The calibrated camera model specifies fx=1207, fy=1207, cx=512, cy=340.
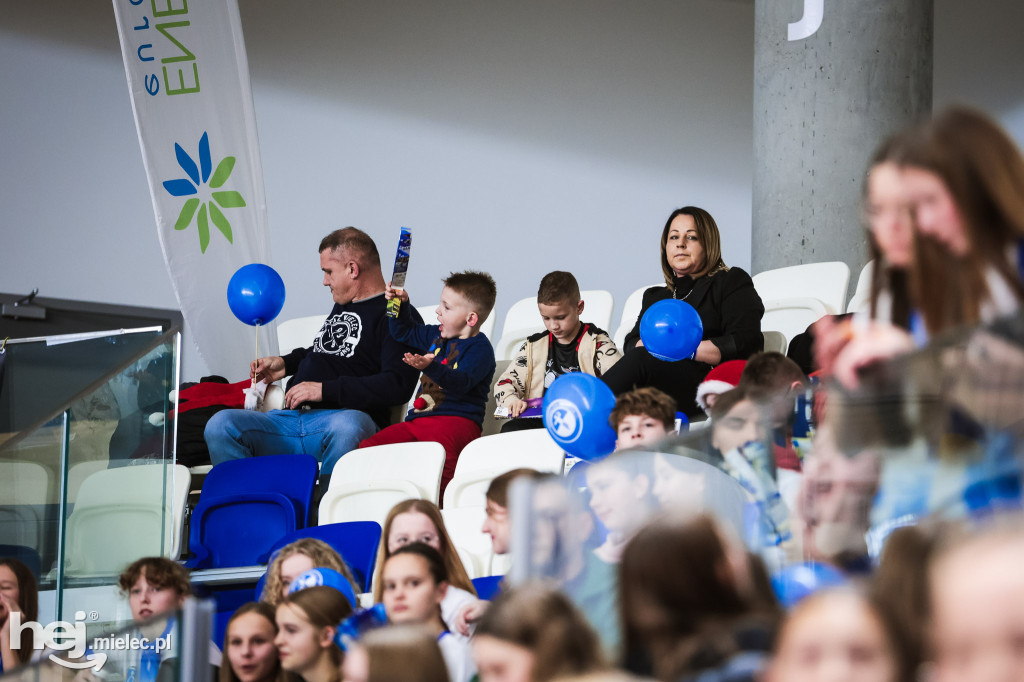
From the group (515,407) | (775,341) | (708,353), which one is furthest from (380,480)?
(775,341)

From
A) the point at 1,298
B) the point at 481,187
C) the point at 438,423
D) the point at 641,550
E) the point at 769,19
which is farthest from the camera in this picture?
the point at 481,187

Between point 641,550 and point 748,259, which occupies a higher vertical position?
point 748,259

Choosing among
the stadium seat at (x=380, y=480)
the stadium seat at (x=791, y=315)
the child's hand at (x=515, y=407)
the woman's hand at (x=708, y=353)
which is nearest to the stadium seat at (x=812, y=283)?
the stadium seat at (x=791, y=315)

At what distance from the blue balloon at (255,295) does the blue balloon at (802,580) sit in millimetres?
3641

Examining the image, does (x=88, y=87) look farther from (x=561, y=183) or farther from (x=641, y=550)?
(x=641, y=550)

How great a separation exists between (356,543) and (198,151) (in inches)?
103

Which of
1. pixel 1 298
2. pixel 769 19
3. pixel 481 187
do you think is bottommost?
pixel 1 298

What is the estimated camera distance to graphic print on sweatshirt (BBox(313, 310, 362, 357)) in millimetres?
4715

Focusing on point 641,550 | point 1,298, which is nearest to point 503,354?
point 1,298

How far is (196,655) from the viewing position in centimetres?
166

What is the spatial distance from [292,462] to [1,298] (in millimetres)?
3293

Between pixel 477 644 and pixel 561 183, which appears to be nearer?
pixel 477 644

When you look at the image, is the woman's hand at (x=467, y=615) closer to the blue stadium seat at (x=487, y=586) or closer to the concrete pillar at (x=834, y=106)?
the blue stadium seat at (x=487, y=586)

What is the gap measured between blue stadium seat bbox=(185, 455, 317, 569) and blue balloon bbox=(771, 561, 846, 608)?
2772mm
